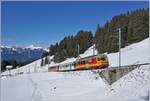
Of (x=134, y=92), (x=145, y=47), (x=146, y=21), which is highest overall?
(x=146, y=21)

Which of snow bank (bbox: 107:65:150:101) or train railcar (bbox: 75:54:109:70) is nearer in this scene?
snow bank (bbox: 107:65:150:101)

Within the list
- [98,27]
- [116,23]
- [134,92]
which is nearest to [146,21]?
[116,23]

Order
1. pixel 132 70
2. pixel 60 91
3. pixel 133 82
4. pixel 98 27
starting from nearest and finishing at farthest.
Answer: pixel 133 82 → pixel 132 70 → pixel 60 91 → pixel 98 27

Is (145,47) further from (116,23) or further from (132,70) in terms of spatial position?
(132,70)

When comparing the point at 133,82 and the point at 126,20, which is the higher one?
the point at 126,20

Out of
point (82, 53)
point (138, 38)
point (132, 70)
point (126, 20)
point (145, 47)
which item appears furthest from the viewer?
point (82, 53)

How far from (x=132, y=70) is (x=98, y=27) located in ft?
343

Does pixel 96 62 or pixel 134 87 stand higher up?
pixel 96 62

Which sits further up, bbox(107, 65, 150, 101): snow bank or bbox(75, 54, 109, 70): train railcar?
bbox(75, 54, 109, 70): train railcar

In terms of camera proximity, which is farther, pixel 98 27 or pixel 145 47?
pixel 98 27

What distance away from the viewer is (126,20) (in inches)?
4350

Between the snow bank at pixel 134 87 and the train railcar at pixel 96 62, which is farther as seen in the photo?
the train railcar at pixel 96 62

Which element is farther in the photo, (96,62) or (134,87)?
(96,62)

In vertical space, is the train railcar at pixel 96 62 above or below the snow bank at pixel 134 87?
above
